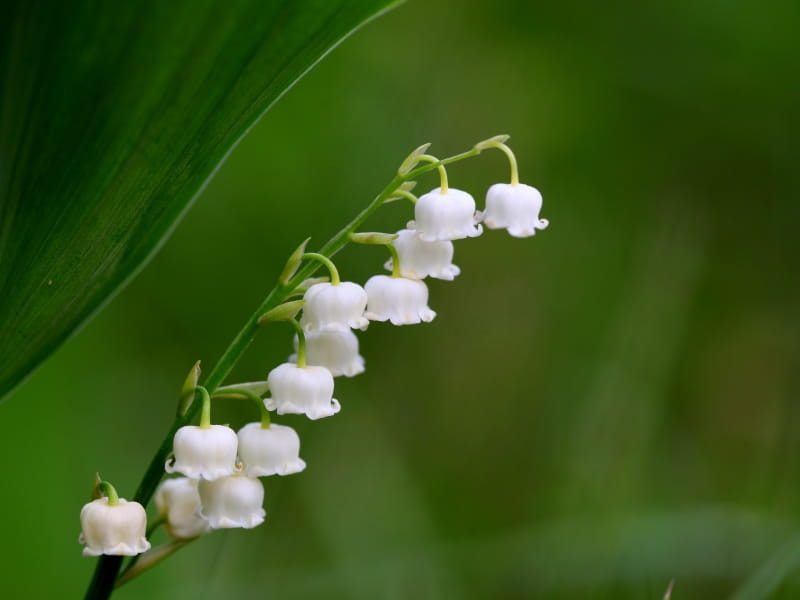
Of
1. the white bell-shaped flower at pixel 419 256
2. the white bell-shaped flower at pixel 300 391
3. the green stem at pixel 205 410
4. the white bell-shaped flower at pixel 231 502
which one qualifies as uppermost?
the white bell-shaped flower at pixel 419 256

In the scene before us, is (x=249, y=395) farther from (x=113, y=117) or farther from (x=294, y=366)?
(x=113, y=117)

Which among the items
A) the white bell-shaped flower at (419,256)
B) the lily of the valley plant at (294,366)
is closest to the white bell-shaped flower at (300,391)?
the lily of the valley plant at (294,366)

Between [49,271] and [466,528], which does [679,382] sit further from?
[49,271]

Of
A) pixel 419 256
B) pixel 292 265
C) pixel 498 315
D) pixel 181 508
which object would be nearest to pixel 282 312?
pixel 292 265

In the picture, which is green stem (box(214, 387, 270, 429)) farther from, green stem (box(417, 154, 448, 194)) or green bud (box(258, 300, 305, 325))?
green stem (box(417, 154, 448, 194))

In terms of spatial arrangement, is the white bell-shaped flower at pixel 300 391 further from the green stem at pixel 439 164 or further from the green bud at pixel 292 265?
the green stem at pixel 439 164

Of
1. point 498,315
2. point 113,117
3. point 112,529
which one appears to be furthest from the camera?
point 498,315

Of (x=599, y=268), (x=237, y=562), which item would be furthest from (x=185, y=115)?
(x=599, y=268)
